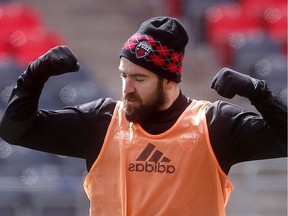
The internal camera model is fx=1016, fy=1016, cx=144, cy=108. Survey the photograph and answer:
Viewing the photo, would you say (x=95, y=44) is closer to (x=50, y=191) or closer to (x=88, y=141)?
(x=50, y=191)

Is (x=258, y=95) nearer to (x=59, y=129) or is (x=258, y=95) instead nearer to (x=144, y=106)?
(x=144, y=106)

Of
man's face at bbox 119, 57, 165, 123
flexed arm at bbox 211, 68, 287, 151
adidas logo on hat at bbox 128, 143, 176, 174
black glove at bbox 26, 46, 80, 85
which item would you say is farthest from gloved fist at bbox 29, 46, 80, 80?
flexed arm at bbox 211, 68, 287, 151

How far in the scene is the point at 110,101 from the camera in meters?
4.15

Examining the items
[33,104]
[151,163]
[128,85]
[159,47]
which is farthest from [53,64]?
[151,163]

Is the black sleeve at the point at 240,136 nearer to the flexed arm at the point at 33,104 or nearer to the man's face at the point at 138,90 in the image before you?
the man's face at the point at 138,90

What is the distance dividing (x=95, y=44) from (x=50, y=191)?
13.2ft

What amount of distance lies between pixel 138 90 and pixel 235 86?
1.28 ft

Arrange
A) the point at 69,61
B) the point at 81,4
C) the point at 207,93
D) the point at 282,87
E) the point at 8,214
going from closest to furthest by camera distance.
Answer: the point at 69,61
the point at 8,214
the point at 282,87
the point at 207,93
the point at 81,4

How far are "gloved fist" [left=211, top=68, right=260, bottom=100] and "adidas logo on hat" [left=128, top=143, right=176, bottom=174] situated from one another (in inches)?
14.9

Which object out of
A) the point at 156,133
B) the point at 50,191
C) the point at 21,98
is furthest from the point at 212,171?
the point at 50,191

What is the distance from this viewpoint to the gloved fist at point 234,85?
12.4ft

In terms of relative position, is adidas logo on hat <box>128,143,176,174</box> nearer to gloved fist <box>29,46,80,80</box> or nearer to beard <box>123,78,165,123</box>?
beard <box>123,78,165,123</box>

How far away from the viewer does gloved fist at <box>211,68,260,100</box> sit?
12.4ft

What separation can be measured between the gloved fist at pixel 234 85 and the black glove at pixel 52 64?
587 millimetres
